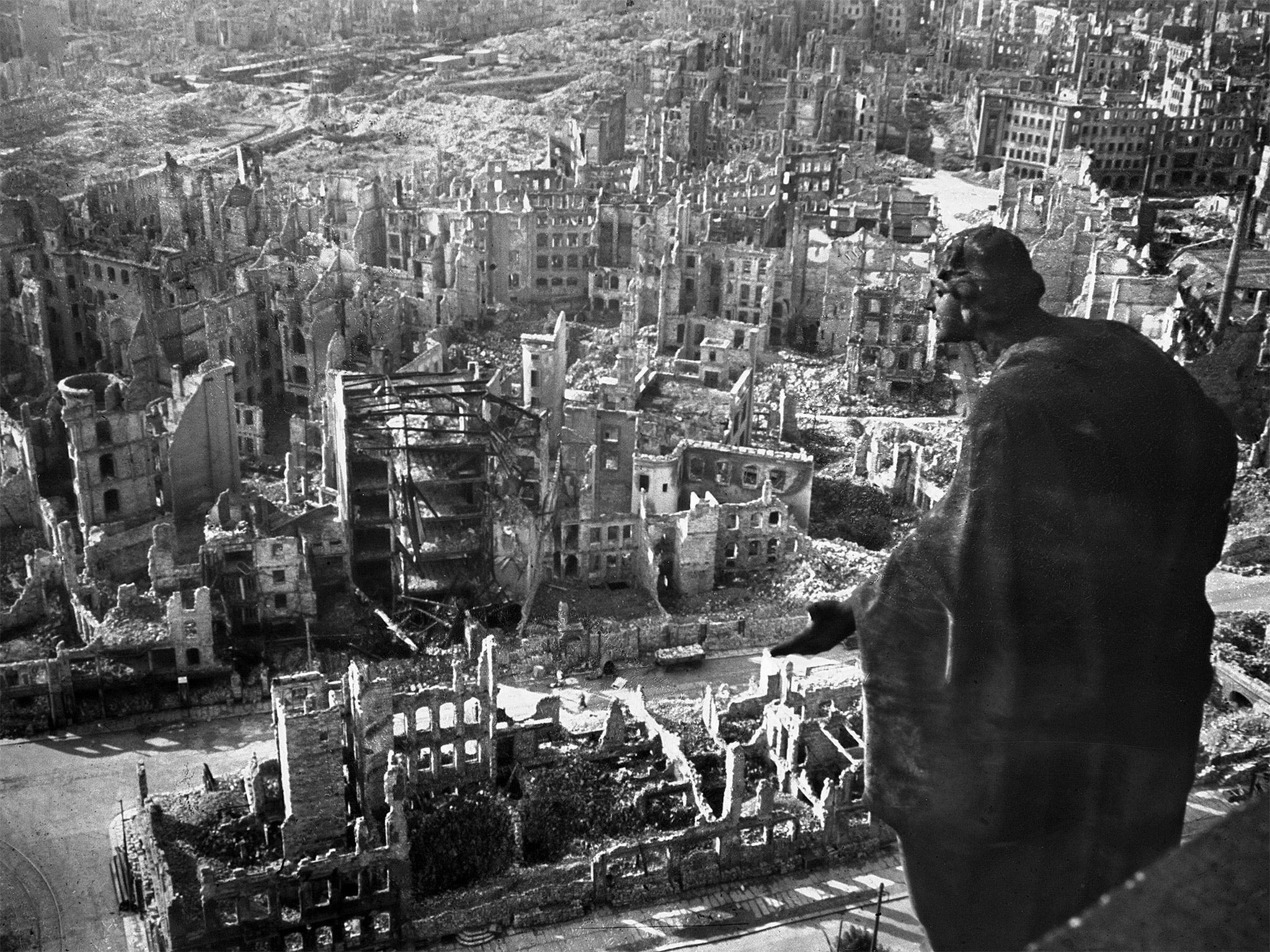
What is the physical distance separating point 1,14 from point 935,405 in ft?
314

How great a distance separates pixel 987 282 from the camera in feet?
31.3

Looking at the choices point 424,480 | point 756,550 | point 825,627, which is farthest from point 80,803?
point 825,627

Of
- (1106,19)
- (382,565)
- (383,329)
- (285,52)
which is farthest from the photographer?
(1106,19)

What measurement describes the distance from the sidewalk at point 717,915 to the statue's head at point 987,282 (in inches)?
996

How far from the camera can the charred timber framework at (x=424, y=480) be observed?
47.6 meters

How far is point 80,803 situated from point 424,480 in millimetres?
15840

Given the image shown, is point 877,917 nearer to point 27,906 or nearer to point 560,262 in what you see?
point 27,906

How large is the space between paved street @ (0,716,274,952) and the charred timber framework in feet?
27.2

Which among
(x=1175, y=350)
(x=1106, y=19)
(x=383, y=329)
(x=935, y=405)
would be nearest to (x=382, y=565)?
(x=383, y=329)

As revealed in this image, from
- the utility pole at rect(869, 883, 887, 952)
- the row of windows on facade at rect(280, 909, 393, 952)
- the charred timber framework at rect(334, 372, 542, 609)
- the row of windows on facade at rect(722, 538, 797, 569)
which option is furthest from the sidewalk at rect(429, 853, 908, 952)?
the row of windows on facade at rect(722, 538, 797, 569)

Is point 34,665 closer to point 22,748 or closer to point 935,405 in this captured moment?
point 22,748

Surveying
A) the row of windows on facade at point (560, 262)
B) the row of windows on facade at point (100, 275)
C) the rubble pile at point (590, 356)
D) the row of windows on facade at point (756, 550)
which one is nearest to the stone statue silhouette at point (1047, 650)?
the row of windows on facade at point (756, 550)

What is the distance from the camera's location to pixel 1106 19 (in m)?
167

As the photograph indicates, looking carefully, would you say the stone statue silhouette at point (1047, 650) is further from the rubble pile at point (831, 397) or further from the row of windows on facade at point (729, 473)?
the rubble pile at point (831, 397)
